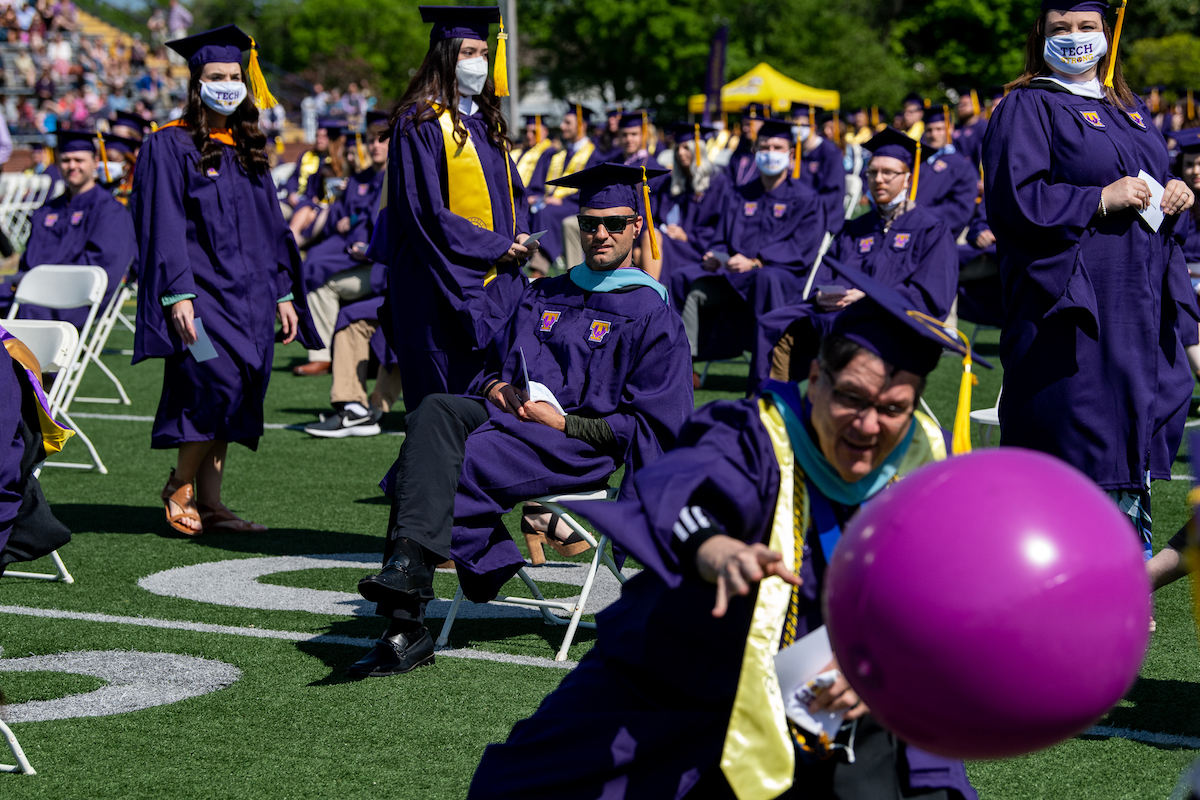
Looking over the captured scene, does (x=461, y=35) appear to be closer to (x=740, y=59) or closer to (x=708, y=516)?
(x=708, y=516)

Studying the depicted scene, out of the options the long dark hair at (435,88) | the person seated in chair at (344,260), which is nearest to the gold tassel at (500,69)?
the long dark hair at (435,88)

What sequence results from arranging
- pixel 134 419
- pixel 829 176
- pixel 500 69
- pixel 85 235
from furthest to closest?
1. pixel 829 176
2. pixel 85 235
3. pixel 134 419
4. pixel 500 69

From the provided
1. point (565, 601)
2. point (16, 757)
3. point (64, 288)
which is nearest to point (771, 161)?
point (64, 288)

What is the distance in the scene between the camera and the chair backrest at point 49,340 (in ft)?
22.2

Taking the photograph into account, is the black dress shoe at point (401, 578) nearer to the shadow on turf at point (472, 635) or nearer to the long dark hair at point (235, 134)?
the shadow on turf at point (472, 635)

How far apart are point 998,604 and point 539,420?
318 cm

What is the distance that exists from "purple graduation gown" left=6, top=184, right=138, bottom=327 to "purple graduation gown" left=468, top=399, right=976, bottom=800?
29.2 ft

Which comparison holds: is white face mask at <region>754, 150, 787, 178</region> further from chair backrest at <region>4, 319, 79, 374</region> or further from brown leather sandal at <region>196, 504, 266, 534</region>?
chair backrest at <region>4, 319, 79, 374</region>

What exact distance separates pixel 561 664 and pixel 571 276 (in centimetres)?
144

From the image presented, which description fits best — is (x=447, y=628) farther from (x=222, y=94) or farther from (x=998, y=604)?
(x=998, y=604)

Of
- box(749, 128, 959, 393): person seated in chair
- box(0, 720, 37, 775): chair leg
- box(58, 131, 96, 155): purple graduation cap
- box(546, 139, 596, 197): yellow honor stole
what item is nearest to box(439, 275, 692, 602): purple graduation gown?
box(0, 720, 37, 775): chair leg

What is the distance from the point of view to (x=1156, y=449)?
4824 mm

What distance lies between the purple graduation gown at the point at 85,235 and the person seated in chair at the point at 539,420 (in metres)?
6.50

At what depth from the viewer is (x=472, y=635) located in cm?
541
